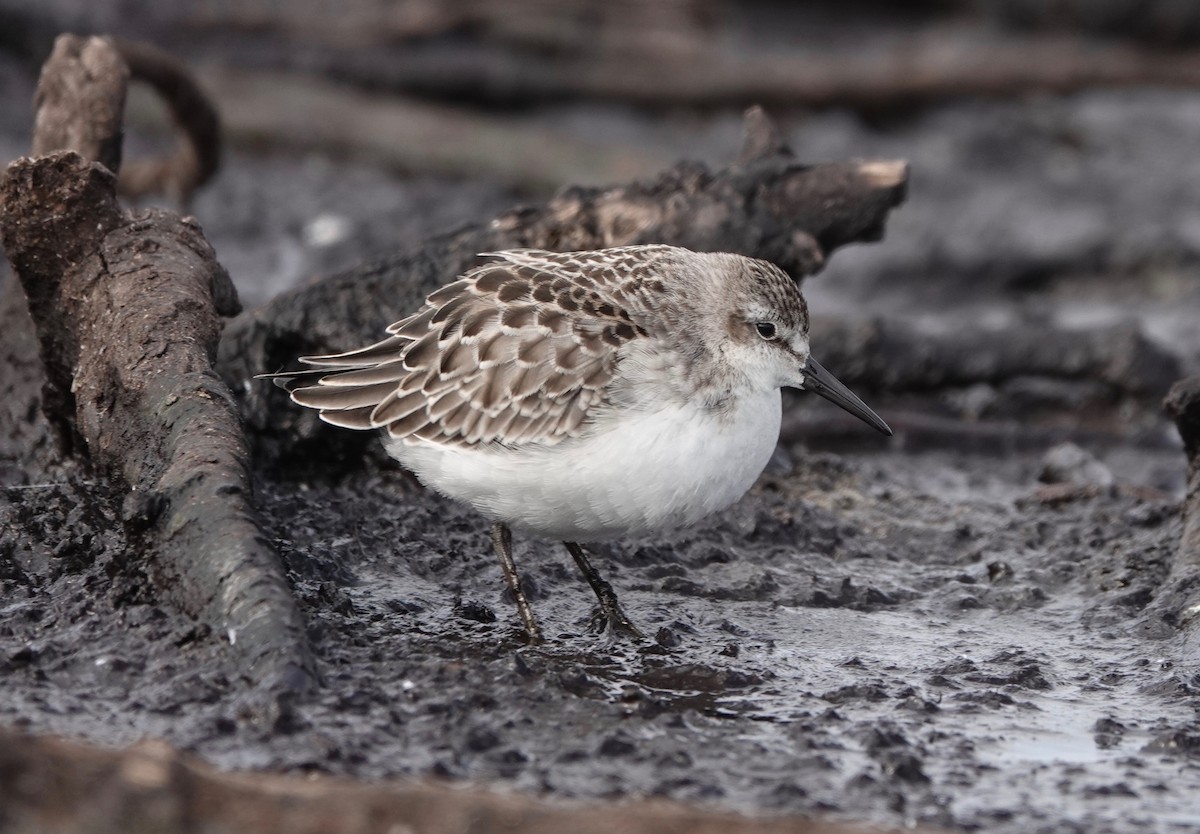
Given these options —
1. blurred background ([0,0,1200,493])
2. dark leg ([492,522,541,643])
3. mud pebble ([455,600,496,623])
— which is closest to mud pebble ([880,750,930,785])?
dark leg ([492,522,541,643])

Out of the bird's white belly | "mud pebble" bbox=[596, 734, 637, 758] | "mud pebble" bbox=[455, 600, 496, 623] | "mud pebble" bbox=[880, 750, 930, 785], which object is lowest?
"mud pebble" bbox=[596, 734, 637, 758]

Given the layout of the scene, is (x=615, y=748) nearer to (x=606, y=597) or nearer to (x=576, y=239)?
(x=606, y=597)

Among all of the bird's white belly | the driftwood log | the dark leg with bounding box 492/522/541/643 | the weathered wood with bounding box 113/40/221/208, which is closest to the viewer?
the driftwood log

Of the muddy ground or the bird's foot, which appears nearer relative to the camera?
the muddy ground

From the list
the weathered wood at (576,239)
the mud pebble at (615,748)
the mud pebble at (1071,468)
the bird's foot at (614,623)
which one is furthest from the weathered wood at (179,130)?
the mud pebble at (1071,468)

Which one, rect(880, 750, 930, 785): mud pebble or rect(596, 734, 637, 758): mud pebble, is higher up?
rect(880, 750, 930, 785): mud pebble

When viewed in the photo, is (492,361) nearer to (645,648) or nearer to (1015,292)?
(645,648)

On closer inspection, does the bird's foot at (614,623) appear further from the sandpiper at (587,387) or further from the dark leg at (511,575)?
the dark leg at (511,575)

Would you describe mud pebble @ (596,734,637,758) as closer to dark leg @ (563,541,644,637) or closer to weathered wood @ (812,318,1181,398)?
dark leg @ (563,541,644,637)
